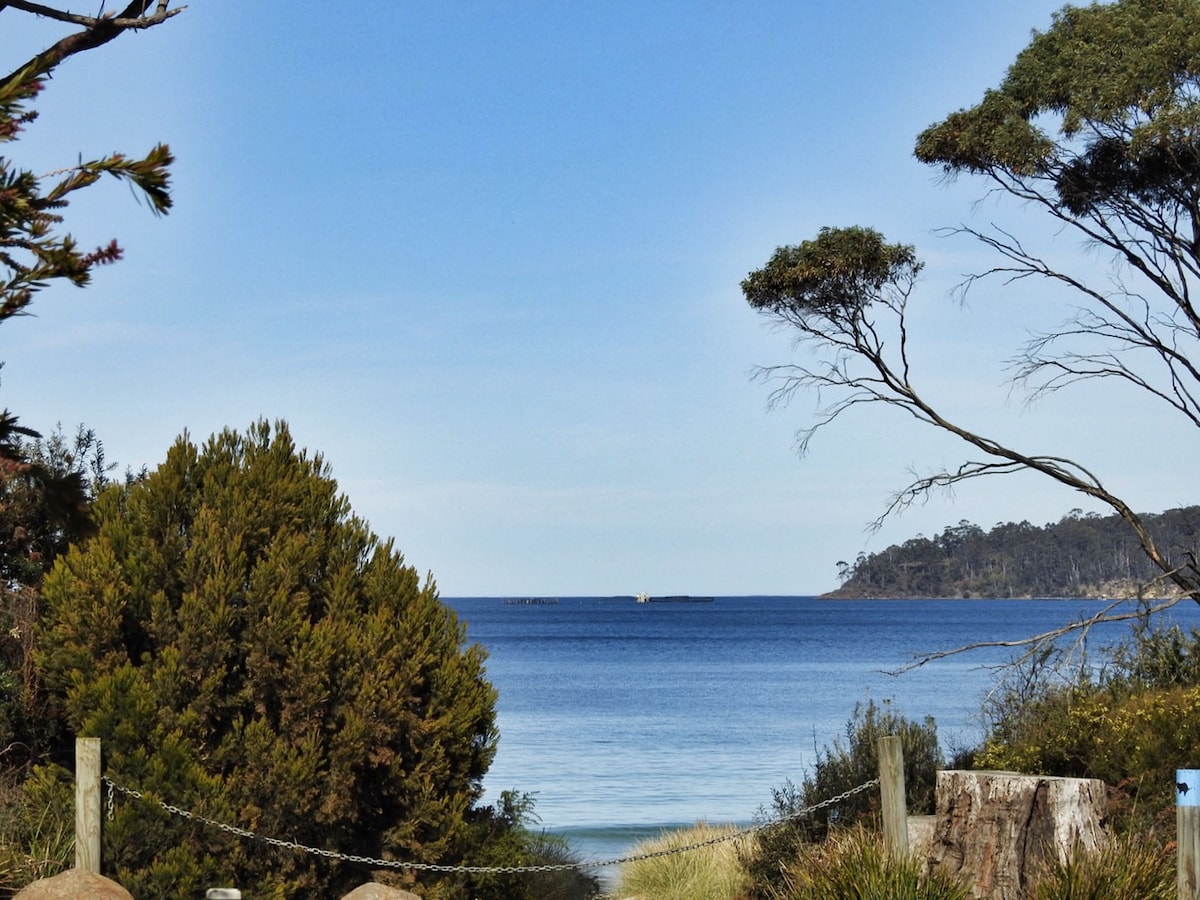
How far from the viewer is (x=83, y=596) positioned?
10.1 metres

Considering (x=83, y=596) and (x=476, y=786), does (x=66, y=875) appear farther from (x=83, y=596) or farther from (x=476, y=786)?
(x=476, y=786)

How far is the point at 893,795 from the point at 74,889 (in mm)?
5533

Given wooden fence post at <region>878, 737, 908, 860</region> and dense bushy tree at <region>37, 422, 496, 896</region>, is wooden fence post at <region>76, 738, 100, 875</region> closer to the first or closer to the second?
dense bushy tree at <region>37, 422, 496, 896</region>

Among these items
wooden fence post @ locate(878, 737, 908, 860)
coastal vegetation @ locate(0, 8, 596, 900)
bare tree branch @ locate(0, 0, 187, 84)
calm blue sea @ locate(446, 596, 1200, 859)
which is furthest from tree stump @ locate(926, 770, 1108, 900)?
bare tree branch @ locate(0, 0, 187, 84)

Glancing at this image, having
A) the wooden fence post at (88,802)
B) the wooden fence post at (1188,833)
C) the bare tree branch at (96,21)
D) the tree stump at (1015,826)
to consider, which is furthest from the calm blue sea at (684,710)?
the bare tree branch at (96,21)

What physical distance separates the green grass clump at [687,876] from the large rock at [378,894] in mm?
5458

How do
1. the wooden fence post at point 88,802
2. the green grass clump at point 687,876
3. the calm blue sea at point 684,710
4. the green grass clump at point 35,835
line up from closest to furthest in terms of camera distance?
the wooden fence post at point 88,802 < the green grass clump at point 35,835 < the green grass clump at point 687,876 < the calm blue sea at point 684,710

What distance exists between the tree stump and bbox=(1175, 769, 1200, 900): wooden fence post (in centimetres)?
137

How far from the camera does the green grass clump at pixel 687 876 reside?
46.6 feet

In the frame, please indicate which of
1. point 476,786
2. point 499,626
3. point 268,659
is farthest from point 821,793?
point 499,626

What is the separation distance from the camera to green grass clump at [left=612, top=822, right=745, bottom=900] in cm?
1421

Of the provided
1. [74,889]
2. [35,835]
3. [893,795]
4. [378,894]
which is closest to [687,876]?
[893,795]

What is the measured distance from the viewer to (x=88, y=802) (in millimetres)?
9391

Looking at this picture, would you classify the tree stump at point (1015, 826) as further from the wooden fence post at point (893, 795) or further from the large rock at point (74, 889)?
the large rock at point (74, 889)
